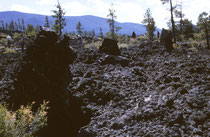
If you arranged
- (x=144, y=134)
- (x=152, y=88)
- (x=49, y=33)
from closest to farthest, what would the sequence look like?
(x=144, y=134), (x=49, y=33), (x=152, y=88)

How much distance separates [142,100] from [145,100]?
0.42ft

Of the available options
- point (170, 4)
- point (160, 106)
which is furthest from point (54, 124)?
point (170, 4)

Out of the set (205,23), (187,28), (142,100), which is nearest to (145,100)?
(142,100)

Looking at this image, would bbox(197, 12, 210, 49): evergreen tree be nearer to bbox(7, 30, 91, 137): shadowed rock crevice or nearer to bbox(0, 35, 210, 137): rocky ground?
bbox(0, 35, 210, 137): rocky ground

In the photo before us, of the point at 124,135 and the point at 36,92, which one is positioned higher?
the point at 36,92

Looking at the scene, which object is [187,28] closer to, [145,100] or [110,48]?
[110,48]

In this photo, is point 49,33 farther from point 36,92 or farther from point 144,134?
point 144,134

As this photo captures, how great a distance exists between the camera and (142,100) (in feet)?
22.9

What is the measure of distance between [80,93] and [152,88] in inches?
149

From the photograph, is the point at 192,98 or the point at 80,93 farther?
the point at 80,93

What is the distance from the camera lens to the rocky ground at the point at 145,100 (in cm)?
516

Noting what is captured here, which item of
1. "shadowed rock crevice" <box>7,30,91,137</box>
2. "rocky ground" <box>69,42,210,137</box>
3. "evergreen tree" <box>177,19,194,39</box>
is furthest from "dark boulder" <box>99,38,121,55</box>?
"evergreen tree" <box>177,19,194,39</box>

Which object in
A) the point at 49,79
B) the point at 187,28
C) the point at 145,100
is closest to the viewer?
the point at 145,100

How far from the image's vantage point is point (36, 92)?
7.08 metres
